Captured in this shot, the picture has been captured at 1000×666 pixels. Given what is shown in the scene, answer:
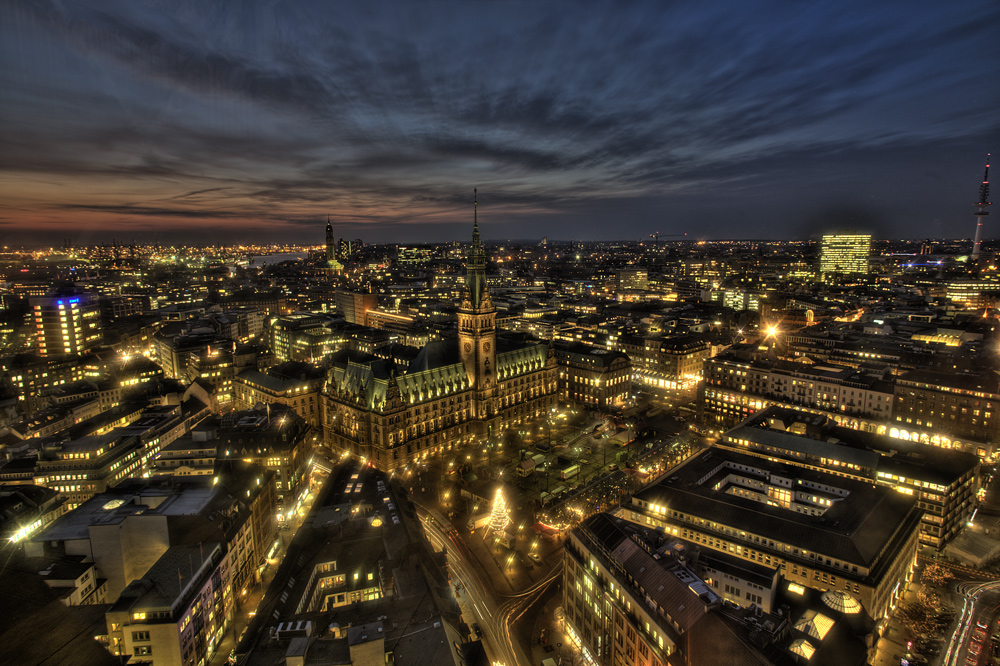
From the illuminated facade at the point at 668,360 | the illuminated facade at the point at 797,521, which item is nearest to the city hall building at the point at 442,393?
the illuminated facade at the point at 668,360

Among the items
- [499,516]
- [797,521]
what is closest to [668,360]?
[797,521]

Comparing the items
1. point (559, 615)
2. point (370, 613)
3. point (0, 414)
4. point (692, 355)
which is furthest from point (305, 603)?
point (692, 355)

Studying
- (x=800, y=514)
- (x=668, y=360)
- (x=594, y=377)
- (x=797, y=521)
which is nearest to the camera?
(x=797, y=521)

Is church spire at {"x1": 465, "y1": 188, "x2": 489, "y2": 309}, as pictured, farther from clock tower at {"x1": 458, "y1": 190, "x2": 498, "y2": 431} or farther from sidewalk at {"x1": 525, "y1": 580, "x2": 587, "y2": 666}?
sidewalk at {"x1": 525, "y1": 580, "x2": 587, "y2": 666}

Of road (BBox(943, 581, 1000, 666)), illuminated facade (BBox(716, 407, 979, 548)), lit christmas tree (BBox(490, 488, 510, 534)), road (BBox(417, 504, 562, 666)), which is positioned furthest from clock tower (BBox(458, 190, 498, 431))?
road (BBox(943, 581, 1000, 666))

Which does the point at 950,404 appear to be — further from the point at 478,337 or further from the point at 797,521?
the point at 478,337

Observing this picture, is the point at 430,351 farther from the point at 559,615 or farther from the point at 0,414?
the point at 0,414

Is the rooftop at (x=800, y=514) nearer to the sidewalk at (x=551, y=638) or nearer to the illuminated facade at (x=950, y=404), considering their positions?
the sidewalk at (x=551, y=638)
